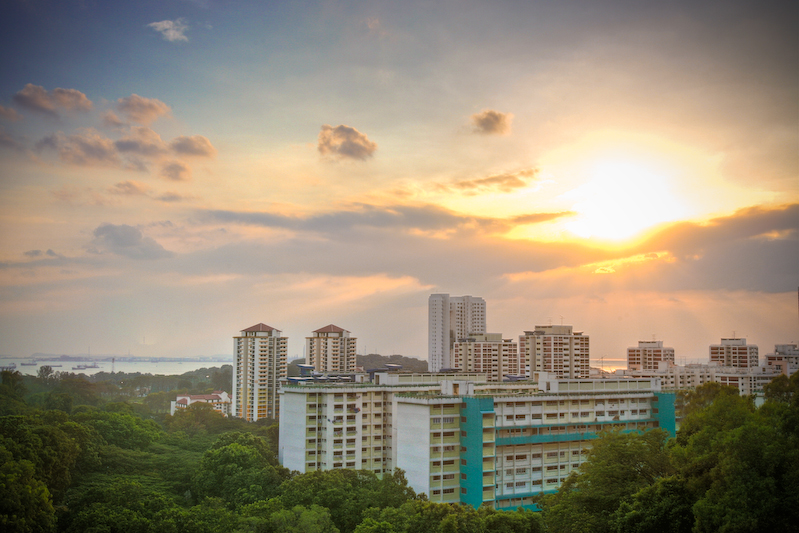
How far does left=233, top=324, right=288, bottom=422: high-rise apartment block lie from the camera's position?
47969 mm

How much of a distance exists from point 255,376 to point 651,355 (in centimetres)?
4530

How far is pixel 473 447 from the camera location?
21000mm

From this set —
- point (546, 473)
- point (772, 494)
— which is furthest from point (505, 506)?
point (772, 494)

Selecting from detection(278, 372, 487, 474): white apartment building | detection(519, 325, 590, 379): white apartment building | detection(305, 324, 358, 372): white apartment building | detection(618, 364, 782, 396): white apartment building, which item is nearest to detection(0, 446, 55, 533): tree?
detection(278, 372, 487, 474): white apartment building

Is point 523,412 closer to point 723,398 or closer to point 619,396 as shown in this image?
point 619,396

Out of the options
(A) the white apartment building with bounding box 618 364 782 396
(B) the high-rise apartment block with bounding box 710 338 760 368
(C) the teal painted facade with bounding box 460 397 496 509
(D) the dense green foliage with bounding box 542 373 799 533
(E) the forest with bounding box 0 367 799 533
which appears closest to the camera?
(D) the dense green foliage with bounding box 542 373 799 533

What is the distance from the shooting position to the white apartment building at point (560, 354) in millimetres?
51750

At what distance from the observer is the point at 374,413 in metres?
27.7

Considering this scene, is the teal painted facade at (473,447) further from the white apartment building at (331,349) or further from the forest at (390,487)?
the white apartment building at (331,349)

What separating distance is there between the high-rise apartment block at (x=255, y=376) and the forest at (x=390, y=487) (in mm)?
16187

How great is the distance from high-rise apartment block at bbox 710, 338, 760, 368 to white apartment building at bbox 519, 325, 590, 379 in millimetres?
21000

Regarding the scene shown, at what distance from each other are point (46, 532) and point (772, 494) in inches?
672

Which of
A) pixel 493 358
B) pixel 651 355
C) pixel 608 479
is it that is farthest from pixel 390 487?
pixel 651 355

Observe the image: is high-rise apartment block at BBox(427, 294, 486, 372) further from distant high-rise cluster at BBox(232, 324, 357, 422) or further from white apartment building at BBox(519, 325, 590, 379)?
distant high-rise cluster at BBox(232, 324, 357, 422)
